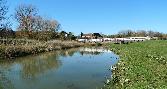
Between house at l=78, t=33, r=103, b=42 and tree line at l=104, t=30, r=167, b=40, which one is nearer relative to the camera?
house at l=78, t=33, r=103, b=42

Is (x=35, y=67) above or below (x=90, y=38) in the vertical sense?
above

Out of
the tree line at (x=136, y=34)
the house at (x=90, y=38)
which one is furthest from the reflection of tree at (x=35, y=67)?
the tree line at (x=136, y=34)

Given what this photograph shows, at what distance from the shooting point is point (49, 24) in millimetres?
86938

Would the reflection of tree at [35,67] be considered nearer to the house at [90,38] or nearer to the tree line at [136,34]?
the house at [90,38]

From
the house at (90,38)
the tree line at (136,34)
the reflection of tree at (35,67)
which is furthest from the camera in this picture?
the tree line at (136,34)

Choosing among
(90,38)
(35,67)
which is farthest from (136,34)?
(35,67)

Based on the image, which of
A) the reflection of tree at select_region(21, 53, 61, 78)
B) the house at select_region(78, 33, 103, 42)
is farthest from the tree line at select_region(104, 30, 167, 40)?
the reflection of tree at select_region(21, 53, 61, 78)

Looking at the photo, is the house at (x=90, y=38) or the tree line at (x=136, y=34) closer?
the house at (x=90, y=38)

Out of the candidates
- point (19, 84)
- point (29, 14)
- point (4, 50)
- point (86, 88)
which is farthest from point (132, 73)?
point (29, 14)

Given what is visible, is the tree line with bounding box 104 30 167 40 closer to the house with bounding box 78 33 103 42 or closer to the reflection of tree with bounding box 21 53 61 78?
the house with bounding box 78 33 103 42

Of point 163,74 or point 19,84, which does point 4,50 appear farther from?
point 163,74

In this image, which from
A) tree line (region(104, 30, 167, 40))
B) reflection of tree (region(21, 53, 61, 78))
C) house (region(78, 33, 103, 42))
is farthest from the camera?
tree line (region(104, 30, 167, 40))

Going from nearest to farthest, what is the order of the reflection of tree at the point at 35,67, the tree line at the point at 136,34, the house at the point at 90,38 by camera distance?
1. the reflection of tree at the point at 35,67
2. the house at the point at 90,38
3. the tree line at the point at 136,34

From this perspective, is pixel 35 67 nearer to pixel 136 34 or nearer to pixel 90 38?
pixel 90 38
